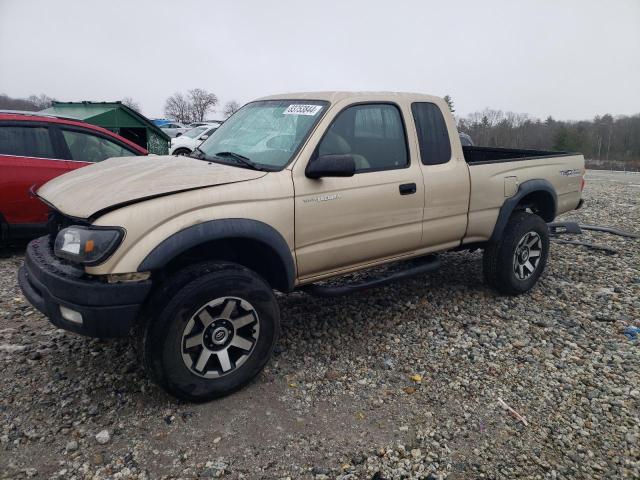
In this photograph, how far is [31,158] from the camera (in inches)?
218

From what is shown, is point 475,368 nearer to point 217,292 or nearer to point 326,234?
point 326,234

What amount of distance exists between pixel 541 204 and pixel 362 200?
8.55ft

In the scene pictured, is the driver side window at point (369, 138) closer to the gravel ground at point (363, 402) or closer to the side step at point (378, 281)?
the side step at point (378, 281)

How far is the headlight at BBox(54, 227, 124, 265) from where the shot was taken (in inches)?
97.7

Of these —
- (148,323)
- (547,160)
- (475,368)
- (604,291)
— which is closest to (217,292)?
(148,323)

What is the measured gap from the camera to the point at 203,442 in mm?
2609

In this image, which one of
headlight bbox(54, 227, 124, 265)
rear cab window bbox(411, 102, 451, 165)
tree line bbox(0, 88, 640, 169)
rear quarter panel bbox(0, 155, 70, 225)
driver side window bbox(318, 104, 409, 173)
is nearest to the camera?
headlight bbox(54, 227, 124, 265)

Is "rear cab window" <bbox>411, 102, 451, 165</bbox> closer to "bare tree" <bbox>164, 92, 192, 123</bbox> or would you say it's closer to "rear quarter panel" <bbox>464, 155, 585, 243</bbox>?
"rear quarter panel" <bbox>464, 155, 585, 243</bbox>

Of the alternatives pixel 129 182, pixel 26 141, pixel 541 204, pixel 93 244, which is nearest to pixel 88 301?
pixel 93 244

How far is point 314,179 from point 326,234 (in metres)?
0.39

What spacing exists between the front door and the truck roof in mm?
71

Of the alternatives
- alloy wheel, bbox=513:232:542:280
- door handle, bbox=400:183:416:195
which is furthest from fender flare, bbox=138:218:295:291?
alloy wheel, bbox=513:232:542:280

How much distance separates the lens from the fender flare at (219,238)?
259cm

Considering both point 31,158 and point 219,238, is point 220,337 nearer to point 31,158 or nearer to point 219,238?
point 219,238
